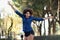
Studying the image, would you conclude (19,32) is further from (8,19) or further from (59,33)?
(59,33)

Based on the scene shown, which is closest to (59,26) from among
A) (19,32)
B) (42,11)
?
(42,11)

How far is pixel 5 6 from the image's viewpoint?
3566 millimetres

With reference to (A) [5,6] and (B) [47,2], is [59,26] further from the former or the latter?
(A) [5,6]

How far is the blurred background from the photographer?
3.56m

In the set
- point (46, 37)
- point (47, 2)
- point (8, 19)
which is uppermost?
point (47, 2)

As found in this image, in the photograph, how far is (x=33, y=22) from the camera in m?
3.51

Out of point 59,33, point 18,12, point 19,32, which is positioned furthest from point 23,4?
point 59,33

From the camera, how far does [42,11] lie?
363cm

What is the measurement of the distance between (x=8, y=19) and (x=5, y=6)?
189mm

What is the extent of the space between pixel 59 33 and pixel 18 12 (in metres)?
0.66

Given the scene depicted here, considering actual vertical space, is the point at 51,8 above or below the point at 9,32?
above

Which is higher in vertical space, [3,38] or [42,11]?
[42,11]

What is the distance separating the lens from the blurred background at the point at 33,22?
356 cm

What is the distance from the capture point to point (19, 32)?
3.55m
